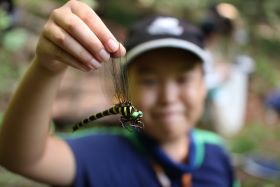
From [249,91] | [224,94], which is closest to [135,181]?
[224,94]

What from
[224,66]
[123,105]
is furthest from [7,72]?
[224,66]

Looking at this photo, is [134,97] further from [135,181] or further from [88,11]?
[88,11]

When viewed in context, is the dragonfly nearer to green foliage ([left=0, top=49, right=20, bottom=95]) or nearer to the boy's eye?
the boy's eye

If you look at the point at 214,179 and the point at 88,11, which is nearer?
the point at 88,11

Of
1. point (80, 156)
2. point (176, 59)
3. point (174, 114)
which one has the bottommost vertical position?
point (80, 156)

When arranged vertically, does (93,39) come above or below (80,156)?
above

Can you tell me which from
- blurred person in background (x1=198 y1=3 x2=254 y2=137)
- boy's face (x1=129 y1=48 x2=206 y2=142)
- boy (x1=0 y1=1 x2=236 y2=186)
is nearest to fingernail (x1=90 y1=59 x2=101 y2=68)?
boy (x1=0 y1=1 x2=236 y2=186)

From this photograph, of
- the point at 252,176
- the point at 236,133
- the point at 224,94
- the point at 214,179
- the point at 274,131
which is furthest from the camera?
the point at 236,133

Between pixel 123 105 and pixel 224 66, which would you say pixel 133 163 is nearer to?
pixel 123 105
